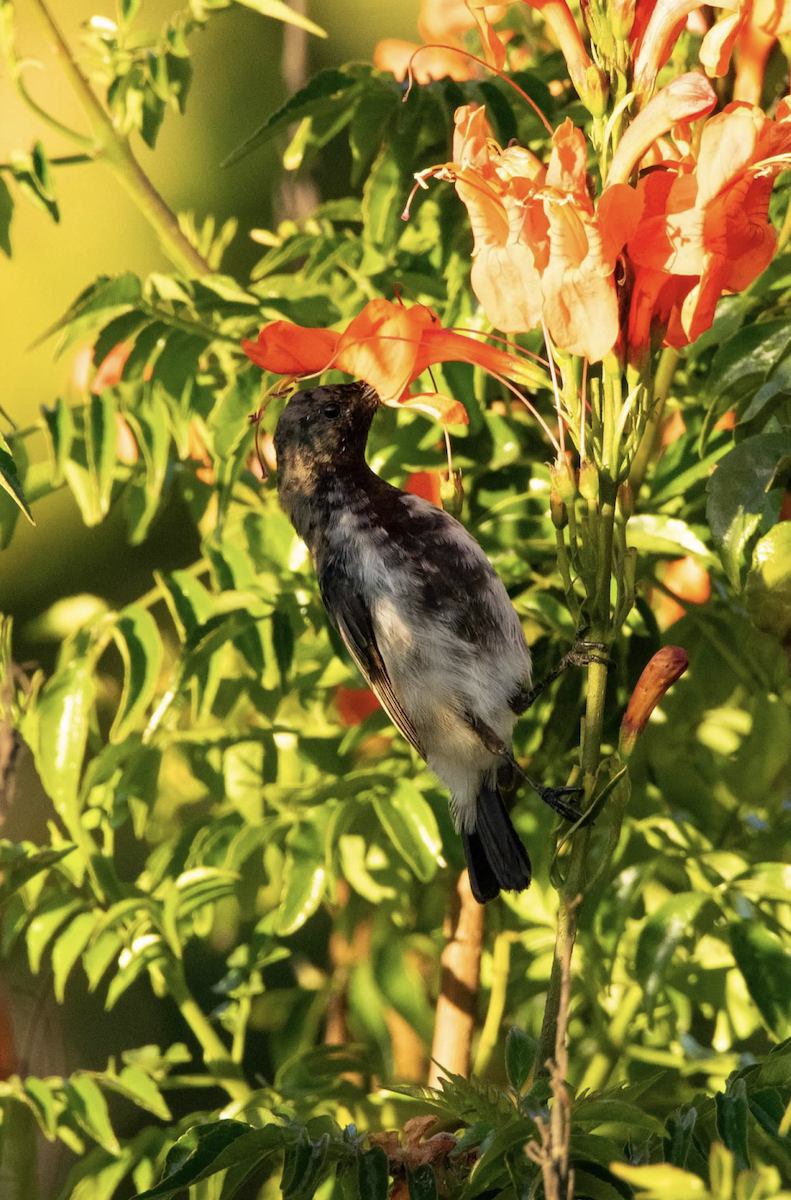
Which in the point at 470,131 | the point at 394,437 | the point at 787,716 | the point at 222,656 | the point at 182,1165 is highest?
the point at 470,131

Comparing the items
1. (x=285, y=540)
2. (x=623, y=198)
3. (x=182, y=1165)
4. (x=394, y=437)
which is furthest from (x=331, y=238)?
(x=182, y=1165)

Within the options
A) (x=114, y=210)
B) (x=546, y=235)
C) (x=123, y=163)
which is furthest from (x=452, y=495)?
(x=114, y=210)

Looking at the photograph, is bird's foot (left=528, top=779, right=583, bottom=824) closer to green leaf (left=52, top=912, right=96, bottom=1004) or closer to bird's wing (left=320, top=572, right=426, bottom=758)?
bird's wing (left=320, top=572, right=426, bottom=758)

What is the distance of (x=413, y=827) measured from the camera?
1.70m

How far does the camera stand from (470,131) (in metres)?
1.33

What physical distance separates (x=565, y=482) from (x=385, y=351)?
12.3 inches

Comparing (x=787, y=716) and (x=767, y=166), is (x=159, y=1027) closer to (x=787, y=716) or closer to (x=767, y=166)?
(x=787, y=716)

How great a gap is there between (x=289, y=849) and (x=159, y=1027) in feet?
A: 4.83

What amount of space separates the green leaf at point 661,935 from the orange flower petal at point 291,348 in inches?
30.8

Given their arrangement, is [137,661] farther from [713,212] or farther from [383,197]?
[713,212]

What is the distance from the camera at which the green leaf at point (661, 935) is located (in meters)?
1.59

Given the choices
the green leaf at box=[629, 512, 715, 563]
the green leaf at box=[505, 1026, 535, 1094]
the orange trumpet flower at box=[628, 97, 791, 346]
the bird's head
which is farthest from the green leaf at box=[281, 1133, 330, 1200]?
the bird's head

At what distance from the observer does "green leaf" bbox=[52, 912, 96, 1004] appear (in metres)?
1.79

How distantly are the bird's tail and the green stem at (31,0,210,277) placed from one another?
0.91 m
